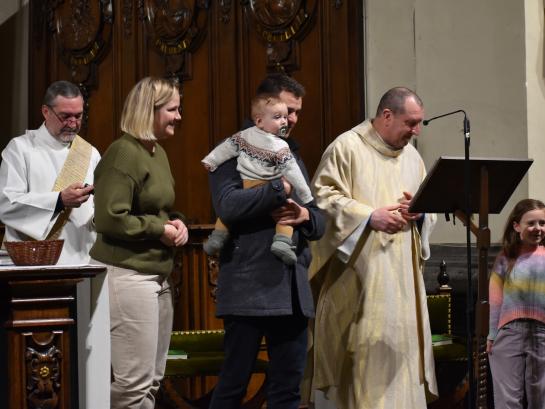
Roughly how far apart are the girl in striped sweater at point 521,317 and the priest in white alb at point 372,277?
399mm

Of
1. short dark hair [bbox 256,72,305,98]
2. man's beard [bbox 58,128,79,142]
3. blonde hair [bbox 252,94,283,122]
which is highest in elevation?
short dark hair [bbox 256,72,305,98]

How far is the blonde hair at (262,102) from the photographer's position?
4551 mm

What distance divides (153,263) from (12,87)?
20.5ft

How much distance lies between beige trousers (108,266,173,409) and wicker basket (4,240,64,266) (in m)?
0.59

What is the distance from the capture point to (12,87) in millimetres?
10297

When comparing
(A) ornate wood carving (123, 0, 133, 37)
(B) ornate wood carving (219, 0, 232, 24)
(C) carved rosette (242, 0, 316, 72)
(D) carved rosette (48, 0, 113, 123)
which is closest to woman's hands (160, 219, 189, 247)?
(C) carved rosette (242, 0, 316, 72)

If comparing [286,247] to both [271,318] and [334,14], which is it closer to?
[271,318]

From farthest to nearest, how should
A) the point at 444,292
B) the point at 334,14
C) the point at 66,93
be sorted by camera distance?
the point at 334,14, the point at 444,292, the point at 66,93

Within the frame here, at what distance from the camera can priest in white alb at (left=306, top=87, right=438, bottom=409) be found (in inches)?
209

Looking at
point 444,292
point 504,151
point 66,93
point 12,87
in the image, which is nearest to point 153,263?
point 66,93

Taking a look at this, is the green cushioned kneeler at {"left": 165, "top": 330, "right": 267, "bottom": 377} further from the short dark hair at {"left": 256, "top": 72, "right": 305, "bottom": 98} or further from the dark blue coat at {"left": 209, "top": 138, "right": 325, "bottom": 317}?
the short dark hair at {"left": 256, "top": 72, "right": 305, "bottom": 98}

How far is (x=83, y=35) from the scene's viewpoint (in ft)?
31.4

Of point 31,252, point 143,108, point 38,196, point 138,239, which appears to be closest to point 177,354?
point 38,196

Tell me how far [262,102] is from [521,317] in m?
1.88
